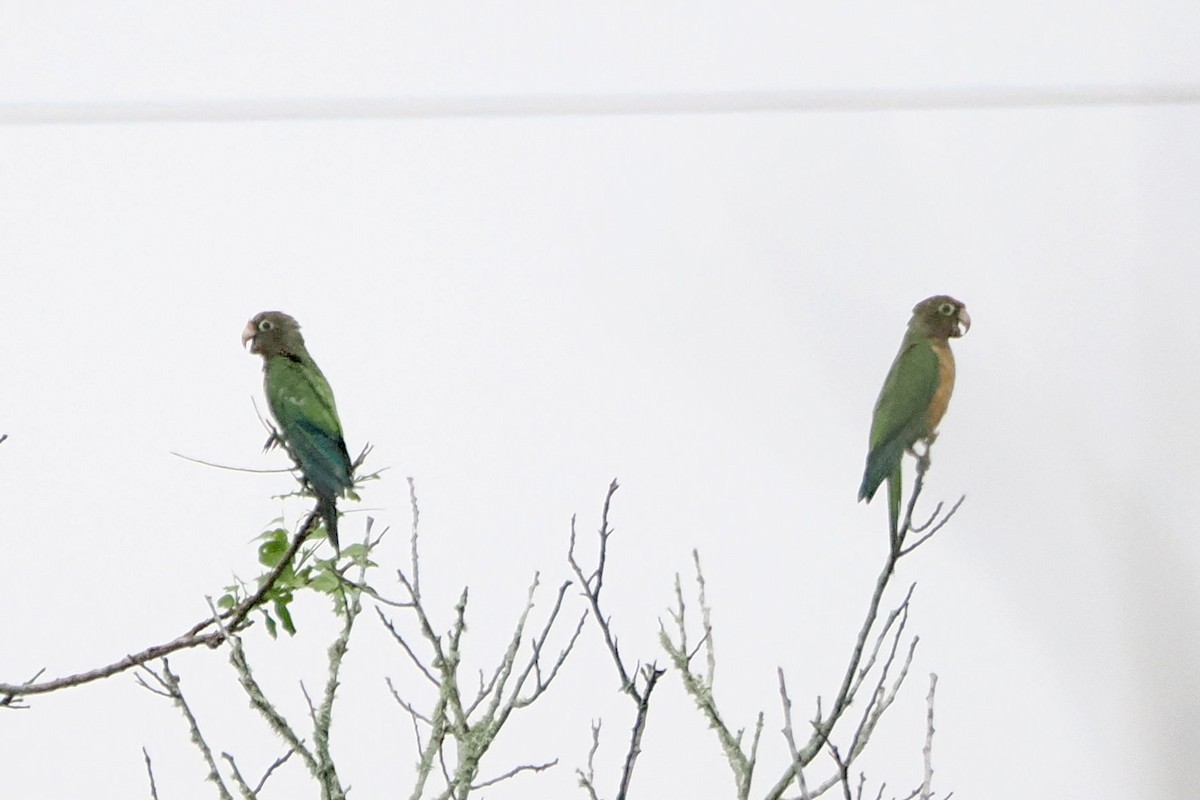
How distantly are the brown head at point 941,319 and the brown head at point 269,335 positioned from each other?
60cm

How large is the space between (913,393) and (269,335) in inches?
24.2

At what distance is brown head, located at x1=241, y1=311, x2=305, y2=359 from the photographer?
3.69 feet

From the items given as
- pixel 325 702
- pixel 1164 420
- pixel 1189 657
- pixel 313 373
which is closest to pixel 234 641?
pixel 325 702

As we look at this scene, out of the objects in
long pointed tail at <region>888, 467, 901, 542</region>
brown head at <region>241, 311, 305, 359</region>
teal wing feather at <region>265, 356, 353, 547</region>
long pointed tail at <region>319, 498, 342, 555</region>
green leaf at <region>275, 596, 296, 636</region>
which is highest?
brown head at <region>241, 311, 305, 359</region>

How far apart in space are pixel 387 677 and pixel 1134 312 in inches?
32.3

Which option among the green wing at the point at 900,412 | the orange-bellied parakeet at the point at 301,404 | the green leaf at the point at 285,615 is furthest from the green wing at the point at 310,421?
the green wing at the point at 900,412

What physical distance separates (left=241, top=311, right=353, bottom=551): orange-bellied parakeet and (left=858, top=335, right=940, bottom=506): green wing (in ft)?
1.57

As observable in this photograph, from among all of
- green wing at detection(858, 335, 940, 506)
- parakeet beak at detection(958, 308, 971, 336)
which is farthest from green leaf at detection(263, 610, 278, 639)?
parakeet beak at detection(958, 308, 971, 336)

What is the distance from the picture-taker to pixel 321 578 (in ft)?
3.27

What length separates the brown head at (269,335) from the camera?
112 cm

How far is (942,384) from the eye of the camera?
3.23ft

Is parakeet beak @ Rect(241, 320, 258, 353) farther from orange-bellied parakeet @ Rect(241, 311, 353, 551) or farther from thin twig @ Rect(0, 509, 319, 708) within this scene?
thin twig @ Rect(0, 509, 319, 708)

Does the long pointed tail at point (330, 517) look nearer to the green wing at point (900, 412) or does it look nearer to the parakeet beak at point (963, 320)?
the green wing at point (900, 412)

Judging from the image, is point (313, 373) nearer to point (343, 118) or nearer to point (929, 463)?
point (343, 118)
